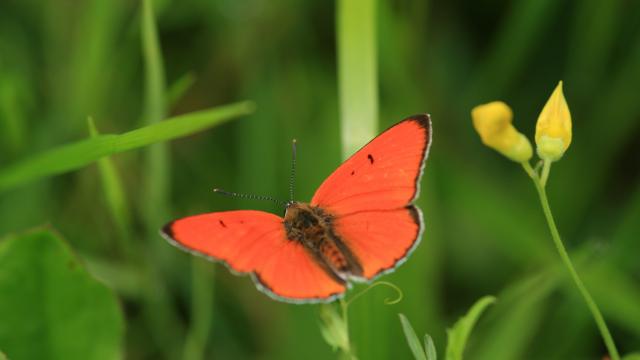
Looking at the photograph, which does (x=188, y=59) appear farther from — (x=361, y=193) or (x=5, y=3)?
(x=361, y=193)

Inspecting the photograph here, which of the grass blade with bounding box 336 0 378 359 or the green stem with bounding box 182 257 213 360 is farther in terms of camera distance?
the green stem with bounding box 182 257 213 360

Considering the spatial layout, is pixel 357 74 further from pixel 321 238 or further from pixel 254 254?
pixel 254 254

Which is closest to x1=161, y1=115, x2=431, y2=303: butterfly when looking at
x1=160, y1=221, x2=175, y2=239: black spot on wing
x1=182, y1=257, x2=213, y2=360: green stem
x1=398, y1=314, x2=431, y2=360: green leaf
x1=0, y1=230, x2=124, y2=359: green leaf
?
x1=160, y1=221, x2=175, y2=239: black spot on wing

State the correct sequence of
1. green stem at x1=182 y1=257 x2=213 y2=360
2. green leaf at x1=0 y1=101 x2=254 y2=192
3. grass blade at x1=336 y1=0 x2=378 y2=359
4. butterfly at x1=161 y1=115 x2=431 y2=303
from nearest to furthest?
butterfly at x1=161 y1=115 x2=431 y2=303
green leaf at x1=0 y1=101 x2=254 y2=192
grass blade at x1=336 y1=0 x2=378 y2=359
green stem at x1=182 y1=257 x2=213 y2=360

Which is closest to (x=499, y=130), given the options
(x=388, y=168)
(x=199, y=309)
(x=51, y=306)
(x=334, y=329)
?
(x=388, y=168)

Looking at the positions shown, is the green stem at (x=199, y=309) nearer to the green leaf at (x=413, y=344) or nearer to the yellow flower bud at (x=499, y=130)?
the green leaf at (x=413, y=344)

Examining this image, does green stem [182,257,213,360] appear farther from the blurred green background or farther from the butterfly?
the butterfly

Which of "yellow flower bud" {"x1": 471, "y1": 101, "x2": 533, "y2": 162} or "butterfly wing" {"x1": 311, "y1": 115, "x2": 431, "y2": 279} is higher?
"yellow flower bud" {"x1": 471, "y1": 101, "x2": 533, "y2": 162}
